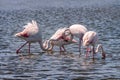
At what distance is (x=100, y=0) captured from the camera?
6181 centimetres

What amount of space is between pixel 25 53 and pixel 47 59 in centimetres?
185

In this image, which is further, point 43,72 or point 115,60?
point 115,60

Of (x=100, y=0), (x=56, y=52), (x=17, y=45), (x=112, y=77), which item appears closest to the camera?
(x=112, y=77)

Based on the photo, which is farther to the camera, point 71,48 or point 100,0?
point 100,0

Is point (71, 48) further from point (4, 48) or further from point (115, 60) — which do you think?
point (115, 60)

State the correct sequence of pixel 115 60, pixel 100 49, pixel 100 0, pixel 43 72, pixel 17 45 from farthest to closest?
pixel 100 0 → pixel 17 45 → pixel 100 49 → pixel 115 60 → pixel 43 72

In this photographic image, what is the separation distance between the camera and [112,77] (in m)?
11.9

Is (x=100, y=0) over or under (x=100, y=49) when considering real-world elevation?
over

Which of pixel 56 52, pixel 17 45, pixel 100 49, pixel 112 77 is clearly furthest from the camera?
pixel 17 45

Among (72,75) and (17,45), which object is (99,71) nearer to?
→ (72,75)

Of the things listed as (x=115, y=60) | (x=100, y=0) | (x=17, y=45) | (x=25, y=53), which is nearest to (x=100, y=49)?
(x=115, y=60)

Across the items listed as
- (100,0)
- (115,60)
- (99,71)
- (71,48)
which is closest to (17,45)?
(71,48)

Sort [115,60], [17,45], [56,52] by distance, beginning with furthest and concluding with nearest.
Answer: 1. [17,45]
2. [56,52]
3. [115,60]

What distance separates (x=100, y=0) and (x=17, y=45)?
4395cm
